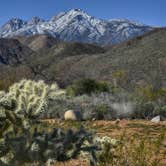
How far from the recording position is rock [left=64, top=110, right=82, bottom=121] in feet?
41.5

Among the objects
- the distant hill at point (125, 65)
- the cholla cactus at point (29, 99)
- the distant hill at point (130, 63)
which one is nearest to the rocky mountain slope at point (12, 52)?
the distant hill at point (125, 65)

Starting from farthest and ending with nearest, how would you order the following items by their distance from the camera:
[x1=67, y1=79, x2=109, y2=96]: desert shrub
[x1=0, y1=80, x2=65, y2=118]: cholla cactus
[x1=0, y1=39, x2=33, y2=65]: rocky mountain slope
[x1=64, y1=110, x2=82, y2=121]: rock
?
[x1=0, y1=39, x2=33, y2=65]: rocky mountain slope
[x1=67, y1=79, x2=109, y2=96]: desert shrub
[x1=64, y1=110, x2=82, y2=121]: rock
[x1=0, y1=80, x2=65, y2=118]: cholla cactus

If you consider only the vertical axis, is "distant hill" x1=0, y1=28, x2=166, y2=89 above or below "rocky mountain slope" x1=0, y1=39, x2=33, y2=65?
below

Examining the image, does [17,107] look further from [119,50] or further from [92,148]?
[119,50]

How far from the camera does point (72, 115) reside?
12719mm

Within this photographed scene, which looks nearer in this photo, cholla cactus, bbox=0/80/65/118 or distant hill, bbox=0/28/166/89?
cholla cactus, bbox=0/80/65/118

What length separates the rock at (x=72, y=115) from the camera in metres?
12.6

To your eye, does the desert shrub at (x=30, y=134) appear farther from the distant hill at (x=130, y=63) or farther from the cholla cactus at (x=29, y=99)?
the distant hill at (x=130, y=63)

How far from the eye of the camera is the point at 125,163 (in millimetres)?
5047

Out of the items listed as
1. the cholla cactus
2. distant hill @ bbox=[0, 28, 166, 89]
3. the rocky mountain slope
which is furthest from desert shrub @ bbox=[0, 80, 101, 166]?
the rocky mountain slope

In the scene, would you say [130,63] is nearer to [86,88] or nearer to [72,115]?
[86,88]

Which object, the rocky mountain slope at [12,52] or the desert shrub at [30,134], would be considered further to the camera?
the rocky mountain slope at [12,52]

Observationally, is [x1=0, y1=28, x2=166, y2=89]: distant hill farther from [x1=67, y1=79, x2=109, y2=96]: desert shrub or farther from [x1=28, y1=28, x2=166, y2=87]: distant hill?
[x1=67, y1=79, x2=109, y2=96]: desert shrub

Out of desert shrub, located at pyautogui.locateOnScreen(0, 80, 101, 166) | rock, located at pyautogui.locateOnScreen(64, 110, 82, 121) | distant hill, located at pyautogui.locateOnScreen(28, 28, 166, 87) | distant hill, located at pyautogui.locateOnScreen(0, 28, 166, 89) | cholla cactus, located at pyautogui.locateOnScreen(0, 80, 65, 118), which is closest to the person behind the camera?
desert shrub, located at pyautogui.locateOnScreen(0, 80, 101, 166)
